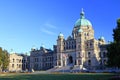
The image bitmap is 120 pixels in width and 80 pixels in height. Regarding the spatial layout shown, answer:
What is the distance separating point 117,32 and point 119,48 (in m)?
3.04

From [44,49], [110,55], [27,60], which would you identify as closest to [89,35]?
[44,49]

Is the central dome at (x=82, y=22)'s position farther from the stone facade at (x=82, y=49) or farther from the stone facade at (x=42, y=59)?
the stone facade at (x=42, y=59)

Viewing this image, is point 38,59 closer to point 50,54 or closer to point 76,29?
point 50,54

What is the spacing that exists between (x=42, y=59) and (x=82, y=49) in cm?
2919

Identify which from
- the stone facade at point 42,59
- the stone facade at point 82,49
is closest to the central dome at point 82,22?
the stone facade at point 82,49

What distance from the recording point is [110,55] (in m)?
56.6

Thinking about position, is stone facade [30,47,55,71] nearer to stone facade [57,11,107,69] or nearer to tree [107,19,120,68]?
stone facade [57,11,107,69]

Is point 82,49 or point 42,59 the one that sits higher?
point 82,49

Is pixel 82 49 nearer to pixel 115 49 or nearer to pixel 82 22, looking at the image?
pixel 82 22

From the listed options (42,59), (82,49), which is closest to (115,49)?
(82,49)

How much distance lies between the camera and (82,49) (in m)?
122

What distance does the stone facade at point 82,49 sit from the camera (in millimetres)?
120188

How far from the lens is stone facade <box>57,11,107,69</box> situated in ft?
394

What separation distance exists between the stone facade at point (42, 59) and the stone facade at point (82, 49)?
10353 mm
